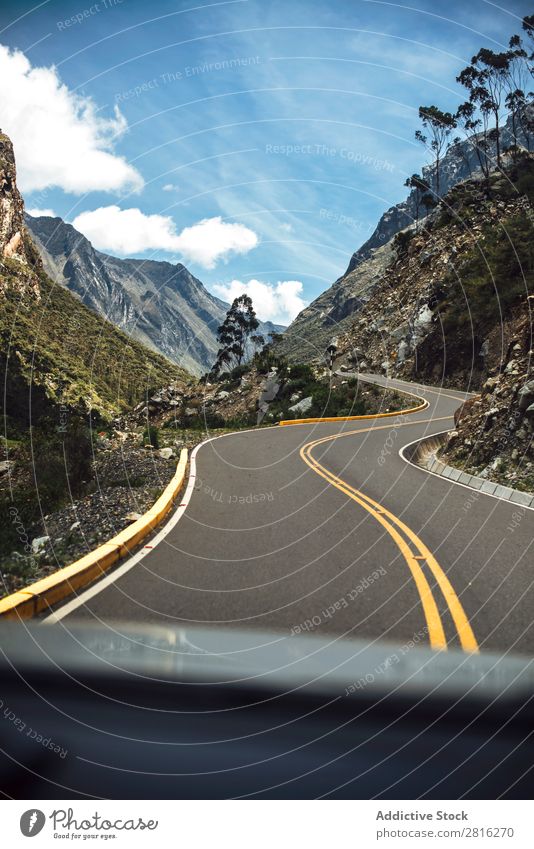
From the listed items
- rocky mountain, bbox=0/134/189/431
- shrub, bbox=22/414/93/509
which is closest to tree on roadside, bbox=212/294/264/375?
rocky mountain, bbox=0/134/189/431

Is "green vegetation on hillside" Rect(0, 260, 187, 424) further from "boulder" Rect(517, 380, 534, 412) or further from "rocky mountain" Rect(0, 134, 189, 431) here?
"boulder" Rect(517, 380, 534, 412)

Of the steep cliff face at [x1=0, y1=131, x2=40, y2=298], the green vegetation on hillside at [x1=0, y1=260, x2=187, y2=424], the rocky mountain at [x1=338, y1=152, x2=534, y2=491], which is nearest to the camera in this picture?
the rocky mountain at [x1=338, y1=152, x2=534, y2=491]

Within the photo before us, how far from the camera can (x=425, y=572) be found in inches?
256

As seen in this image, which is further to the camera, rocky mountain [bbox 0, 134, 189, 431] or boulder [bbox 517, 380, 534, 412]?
rocky mountain [bbox 0, 134, 189, 431]

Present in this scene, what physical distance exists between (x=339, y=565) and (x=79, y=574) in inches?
116

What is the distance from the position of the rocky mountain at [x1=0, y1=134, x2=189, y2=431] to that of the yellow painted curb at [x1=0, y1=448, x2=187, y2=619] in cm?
4601

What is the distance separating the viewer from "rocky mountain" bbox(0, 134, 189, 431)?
2660 inches

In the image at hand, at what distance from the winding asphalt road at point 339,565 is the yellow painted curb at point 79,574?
19cm

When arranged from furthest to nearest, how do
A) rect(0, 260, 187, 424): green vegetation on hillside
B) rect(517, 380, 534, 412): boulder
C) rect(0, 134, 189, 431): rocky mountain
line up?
rect(0, 134, 189, 431): rocky mountain, rect(0, 260, 187, 424): green vegetation on hillside, rect(517, 380, 534, 412): boulder

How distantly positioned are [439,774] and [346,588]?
3.01 m

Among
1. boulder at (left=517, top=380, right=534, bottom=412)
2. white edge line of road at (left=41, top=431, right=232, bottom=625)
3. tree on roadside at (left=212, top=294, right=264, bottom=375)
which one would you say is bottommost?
white edge line of road at (left=41, top=431, right=232, bottom=625)

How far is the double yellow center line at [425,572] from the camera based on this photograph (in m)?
4.73

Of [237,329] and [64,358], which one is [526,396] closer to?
[237,329]

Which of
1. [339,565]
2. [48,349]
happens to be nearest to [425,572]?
[339,565]
